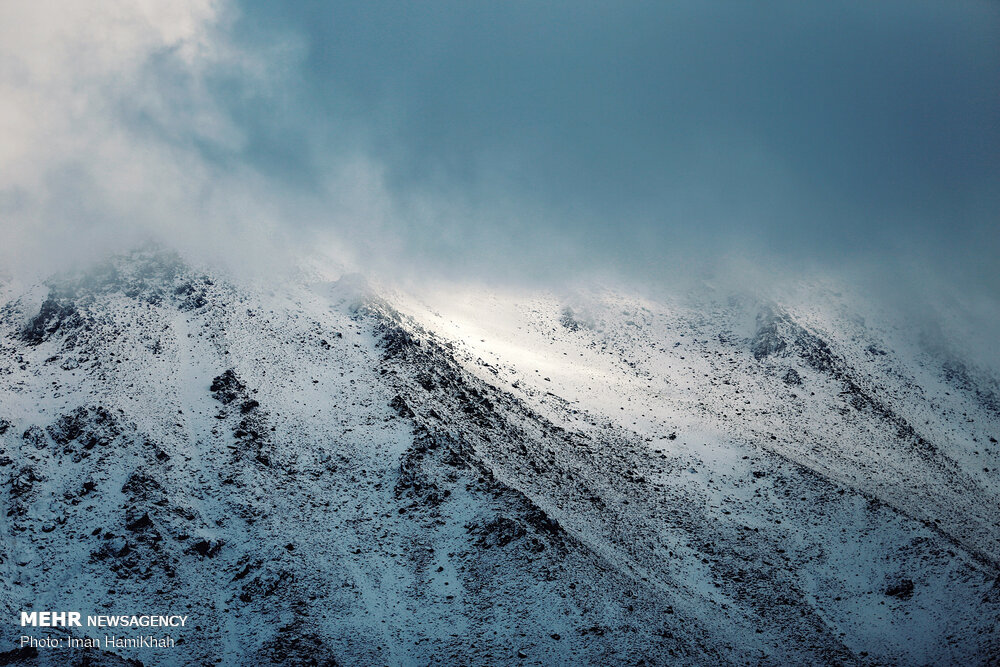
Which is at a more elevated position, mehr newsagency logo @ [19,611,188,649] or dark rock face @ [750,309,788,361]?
dark rock face @ [750,309,788,361]

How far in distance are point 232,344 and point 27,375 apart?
61.3 feet

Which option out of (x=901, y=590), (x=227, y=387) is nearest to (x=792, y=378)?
(x=901, y=590)

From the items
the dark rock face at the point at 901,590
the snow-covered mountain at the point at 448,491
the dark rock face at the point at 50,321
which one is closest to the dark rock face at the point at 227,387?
the snow-covered mountain at the point at 448,491

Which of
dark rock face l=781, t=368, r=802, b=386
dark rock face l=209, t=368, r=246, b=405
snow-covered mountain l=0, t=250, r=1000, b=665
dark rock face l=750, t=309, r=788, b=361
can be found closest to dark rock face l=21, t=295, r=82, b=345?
snow-covered mountain l=0, t=250, r=1000, b=665

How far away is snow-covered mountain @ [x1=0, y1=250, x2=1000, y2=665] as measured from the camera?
48.4 m

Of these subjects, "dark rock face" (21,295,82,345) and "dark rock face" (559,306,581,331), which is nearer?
"dark rock face" (21,295,82,345)

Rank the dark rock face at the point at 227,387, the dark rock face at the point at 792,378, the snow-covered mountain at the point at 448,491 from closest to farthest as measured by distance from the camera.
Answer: the snow-covered mountain at the point at 448,491 → the dark rock face at the point at 227,387 → the dark rock face at the point at 792,378

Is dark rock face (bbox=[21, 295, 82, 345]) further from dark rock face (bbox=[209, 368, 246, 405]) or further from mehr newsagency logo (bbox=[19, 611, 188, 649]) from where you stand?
mehr newsagency logo (bbox=[19, 611, 188, 649])

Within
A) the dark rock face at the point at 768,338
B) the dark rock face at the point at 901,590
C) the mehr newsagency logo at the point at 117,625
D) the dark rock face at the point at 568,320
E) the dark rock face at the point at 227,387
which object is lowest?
the dark rock face at the point at 901,590

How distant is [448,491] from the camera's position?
58188mm

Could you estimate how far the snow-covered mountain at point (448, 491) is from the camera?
48.4m

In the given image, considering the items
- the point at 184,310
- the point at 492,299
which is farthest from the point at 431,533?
the point at 492,299

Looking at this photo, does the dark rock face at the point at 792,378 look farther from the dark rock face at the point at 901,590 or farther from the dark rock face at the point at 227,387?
the dark rock face at the point at 227,387

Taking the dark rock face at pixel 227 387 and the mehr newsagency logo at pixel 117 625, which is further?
the dark rock face at pixel 227 387
